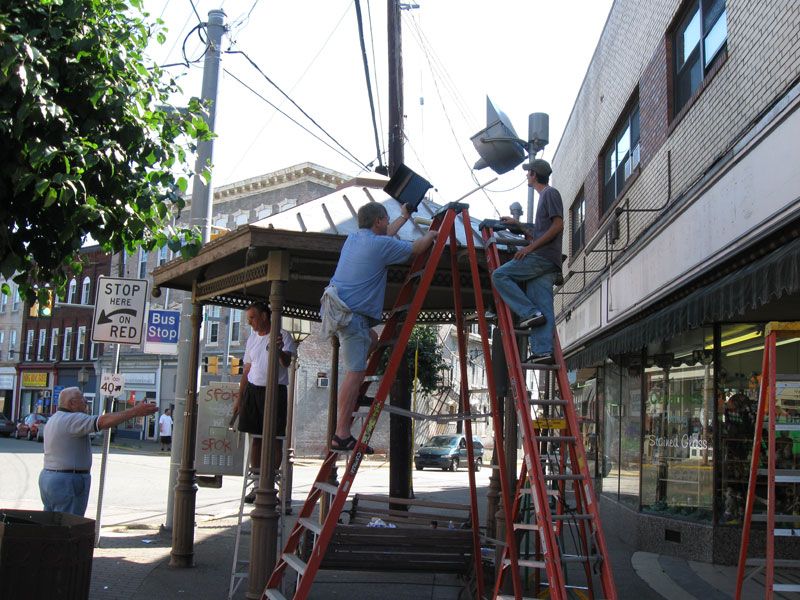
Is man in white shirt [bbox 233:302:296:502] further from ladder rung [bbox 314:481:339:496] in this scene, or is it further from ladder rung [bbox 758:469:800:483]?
ladder rung [bbox 758:469:800:483]

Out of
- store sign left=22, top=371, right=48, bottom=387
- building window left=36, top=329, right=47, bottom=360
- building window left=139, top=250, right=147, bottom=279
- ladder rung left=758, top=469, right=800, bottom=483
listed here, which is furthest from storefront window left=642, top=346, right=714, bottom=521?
building window left=36, top=329, right=47, bottom=360

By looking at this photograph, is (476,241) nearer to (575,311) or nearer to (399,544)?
(399,544)

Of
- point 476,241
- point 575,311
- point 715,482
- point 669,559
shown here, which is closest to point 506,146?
point 476,241

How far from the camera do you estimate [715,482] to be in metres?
9.57

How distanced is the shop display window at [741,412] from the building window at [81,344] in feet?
163

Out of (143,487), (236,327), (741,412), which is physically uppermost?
(236,327)

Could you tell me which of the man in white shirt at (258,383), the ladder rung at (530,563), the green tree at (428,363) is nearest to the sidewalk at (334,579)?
the man in white shirt at (258,383)

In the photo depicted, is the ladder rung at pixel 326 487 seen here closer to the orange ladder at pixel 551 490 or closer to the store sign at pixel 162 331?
the orange ladder at pixel 551 490

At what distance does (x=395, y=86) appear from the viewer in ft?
38.6

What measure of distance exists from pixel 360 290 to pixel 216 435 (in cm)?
437

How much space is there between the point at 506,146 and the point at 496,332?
3549 millimetres

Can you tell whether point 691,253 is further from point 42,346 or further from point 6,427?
point 42,346

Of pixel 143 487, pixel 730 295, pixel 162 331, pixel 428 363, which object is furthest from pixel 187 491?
pixel 428 363

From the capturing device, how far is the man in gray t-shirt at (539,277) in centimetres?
561
